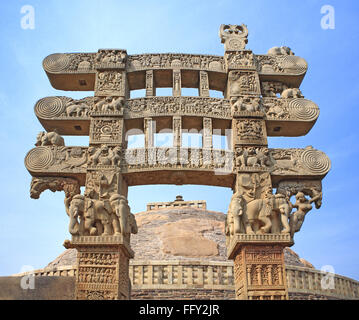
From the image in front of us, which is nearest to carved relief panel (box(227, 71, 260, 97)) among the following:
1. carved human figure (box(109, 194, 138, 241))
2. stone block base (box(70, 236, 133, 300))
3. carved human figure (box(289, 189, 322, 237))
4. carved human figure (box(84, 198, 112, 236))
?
carved human figure (box(289, 189, 322, 237))

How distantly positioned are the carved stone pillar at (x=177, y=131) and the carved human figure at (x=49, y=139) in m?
2.59

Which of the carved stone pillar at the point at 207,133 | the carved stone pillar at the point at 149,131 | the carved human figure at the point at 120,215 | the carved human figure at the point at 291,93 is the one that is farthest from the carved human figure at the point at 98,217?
the carved human figure at the point at 291,93

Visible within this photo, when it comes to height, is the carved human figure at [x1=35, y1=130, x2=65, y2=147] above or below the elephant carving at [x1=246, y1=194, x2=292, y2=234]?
above

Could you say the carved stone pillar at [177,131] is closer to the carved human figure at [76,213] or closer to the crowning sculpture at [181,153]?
the crowning sculpture at [181,153]

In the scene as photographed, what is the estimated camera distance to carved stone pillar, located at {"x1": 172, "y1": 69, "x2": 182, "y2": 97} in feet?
30.1

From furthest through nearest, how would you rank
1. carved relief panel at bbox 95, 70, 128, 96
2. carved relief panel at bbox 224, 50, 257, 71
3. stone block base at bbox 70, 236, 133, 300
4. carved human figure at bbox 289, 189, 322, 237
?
carved relief panel at bbox 224, 50, 257, 71 < carved relief panel at bbox 95, 70, 128, 96 < carved human figure at bbox 289, 189, 322, 237 < stone block base at bbox 70, 236, 133, 300

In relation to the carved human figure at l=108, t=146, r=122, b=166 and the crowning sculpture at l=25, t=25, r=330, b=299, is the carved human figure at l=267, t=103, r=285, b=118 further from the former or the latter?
the carved human figure at l=108, t=146, r=122, b=166

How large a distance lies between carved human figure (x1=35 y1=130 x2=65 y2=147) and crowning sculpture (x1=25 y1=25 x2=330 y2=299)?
0.02 m

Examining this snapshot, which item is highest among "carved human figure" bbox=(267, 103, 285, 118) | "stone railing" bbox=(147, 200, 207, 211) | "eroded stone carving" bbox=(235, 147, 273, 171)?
"stone railing" bbox=(147, 200, 207, 211)

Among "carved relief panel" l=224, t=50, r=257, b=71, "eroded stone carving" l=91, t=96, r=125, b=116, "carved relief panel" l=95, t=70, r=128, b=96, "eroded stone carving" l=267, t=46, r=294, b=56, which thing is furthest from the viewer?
"eroded stone carving" l=267, t=46, r=294, b=56

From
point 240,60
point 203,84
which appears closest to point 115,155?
point 203,84
